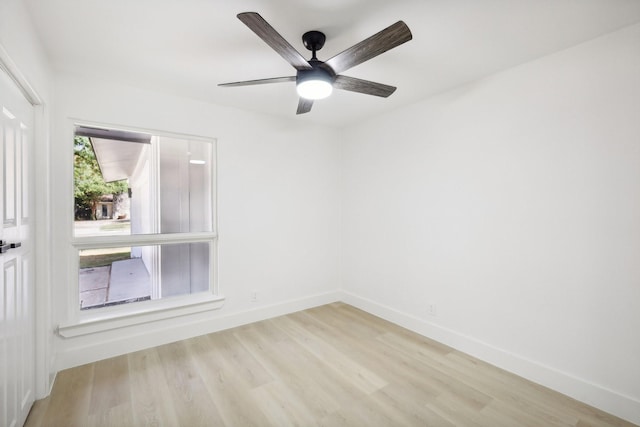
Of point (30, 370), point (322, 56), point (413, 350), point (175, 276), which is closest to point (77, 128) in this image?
point (175, 276)

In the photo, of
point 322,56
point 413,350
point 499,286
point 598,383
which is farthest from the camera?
point 413,350

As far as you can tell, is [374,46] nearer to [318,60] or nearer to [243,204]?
[318,60]

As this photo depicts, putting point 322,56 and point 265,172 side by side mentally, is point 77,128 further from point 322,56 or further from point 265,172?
point 322,56

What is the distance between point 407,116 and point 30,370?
3.81 m

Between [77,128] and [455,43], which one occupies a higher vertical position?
[455,43]

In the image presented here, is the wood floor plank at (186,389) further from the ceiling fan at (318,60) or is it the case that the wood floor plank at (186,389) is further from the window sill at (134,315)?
the ceiling fan at (318,60)

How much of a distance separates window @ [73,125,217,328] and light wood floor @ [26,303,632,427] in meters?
0.58

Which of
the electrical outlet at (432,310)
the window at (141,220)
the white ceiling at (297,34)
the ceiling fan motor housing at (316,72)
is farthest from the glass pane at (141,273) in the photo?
the electrical outlet at (432,310)

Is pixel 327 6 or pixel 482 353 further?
pixel 482 353

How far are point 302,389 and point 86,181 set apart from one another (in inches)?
101

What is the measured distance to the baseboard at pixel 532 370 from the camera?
189 cm

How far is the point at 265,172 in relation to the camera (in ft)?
11.5

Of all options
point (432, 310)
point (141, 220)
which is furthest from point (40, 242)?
point (432, 310)

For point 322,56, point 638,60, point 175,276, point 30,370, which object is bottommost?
point 30,370
